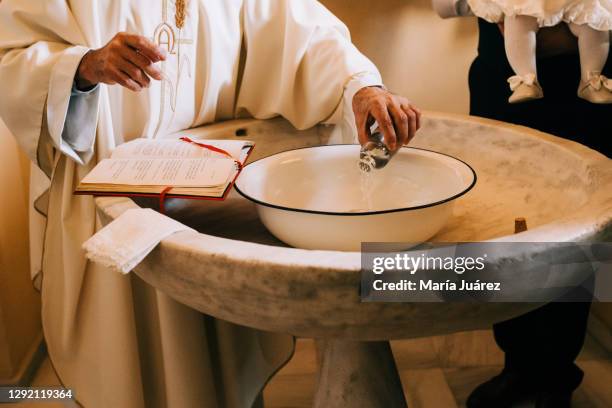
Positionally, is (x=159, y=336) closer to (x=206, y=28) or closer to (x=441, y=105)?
(x=206, y=28)

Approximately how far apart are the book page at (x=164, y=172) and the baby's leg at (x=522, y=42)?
692 millimetres

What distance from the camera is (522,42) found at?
139 centimetres

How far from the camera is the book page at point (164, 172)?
1.05 metres

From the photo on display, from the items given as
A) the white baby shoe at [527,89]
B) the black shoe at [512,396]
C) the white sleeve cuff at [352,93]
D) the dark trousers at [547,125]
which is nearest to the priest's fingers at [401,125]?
the white sleeve cuff at [352,93]

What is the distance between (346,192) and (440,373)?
0.94 metres

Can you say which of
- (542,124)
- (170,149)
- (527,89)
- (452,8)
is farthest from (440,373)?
(170,149)

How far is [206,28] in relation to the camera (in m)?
1.42

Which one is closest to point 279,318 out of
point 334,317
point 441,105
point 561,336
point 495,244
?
point 334,317

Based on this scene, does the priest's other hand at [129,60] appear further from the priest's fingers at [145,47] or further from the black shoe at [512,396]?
the black shoe at [512,396]

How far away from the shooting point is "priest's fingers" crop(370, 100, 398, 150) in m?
1.12

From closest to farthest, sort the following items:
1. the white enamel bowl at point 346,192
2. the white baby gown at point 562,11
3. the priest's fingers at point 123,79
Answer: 1. the white enamel bowl at point 346,192
2. the priest's fingers at point 123,79
3. the white baby gown at point 562,11

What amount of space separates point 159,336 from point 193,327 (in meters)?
0.10

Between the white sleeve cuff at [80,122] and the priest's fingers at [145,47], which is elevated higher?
the priest's fingers at [145,47]

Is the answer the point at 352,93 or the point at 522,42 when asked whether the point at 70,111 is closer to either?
the point at 352,93
